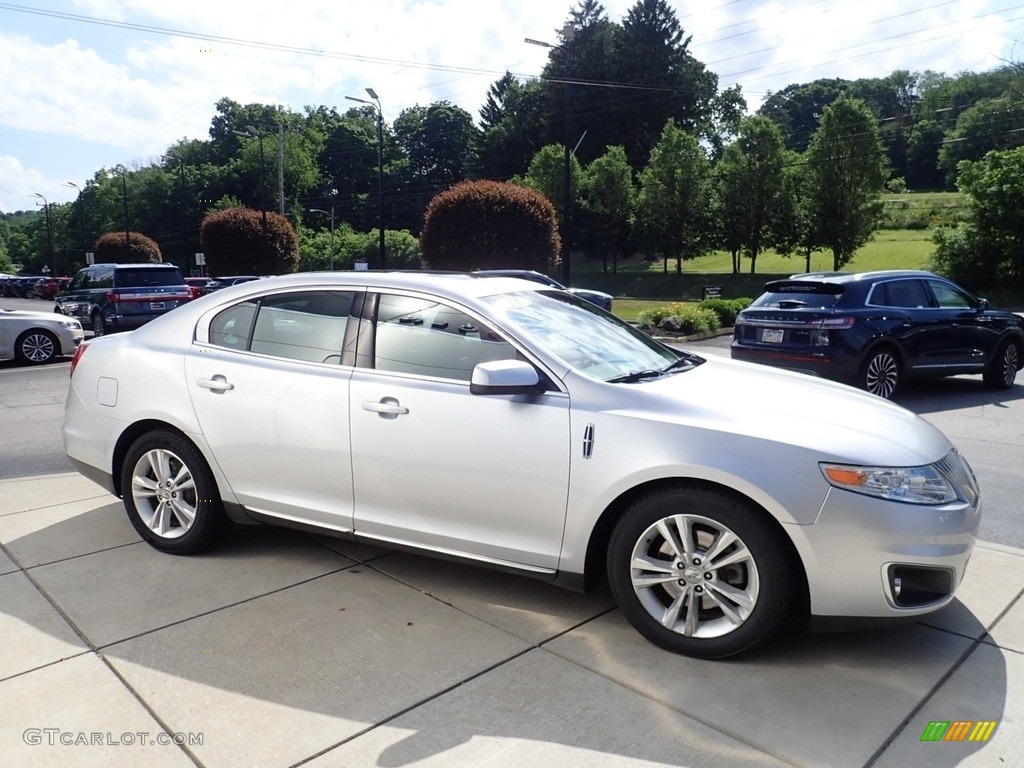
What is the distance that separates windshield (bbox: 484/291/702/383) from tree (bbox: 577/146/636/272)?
1820 inches

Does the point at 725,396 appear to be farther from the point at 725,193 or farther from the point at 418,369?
the point at 725,193

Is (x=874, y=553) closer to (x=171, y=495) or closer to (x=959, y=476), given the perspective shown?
(x=959, y=476)

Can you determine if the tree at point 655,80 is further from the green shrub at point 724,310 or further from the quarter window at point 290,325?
the quarter window at point 290,325

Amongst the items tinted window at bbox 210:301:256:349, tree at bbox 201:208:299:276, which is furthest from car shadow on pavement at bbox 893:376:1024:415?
tree at bbox 201:208:299:276

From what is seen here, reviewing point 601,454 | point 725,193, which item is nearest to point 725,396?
point 601,454

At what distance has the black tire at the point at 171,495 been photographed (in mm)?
4355

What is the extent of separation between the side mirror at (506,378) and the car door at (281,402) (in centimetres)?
81

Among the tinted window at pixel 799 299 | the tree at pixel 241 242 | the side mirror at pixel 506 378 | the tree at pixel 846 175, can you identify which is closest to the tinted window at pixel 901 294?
the tinted window at pixel 799 299

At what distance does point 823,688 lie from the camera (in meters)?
3.09

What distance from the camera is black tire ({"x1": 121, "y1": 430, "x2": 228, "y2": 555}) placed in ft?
14.3

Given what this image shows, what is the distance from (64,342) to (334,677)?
13.7 m

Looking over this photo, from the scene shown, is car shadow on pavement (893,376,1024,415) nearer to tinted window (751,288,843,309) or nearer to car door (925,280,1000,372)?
car door (925,280,1000,372)

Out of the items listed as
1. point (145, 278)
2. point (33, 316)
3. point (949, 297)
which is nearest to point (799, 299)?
point (949, 297)

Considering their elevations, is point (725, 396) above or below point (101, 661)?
above
